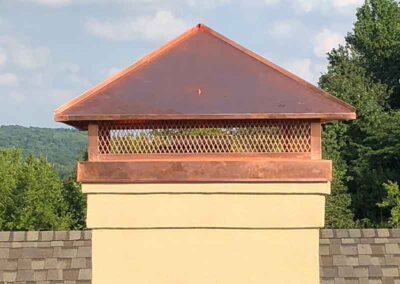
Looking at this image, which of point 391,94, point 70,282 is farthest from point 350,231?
point 391,94

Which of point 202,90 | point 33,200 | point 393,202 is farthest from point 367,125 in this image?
point 202,90

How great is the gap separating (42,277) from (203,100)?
184 inches

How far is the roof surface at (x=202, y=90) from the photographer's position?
13.3 feet

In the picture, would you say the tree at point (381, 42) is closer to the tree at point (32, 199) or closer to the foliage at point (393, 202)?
the foliage at point (393, 202)

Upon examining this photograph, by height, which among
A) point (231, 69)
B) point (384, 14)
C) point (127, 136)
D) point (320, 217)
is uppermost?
point (384, 14)

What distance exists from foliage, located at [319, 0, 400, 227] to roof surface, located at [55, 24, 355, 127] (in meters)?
32.8

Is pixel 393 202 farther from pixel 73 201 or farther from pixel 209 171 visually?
pixel 209 171

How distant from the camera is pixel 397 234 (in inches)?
344

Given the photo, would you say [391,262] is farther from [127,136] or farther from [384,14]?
[384,14]

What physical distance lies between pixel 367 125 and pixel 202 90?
38817 mm

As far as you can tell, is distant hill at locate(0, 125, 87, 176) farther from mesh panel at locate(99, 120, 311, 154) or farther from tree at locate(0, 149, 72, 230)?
mesh panel at locate(99, 120, 311, 154)

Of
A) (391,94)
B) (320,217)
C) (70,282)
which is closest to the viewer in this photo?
(320,217)

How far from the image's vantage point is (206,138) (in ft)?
13.6

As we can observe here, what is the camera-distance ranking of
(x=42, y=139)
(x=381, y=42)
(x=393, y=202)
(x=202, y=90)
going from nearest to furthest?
(x=202, y=90) → (x=393, y=202) → (x=381, y=42) → (x=42, y=139)
